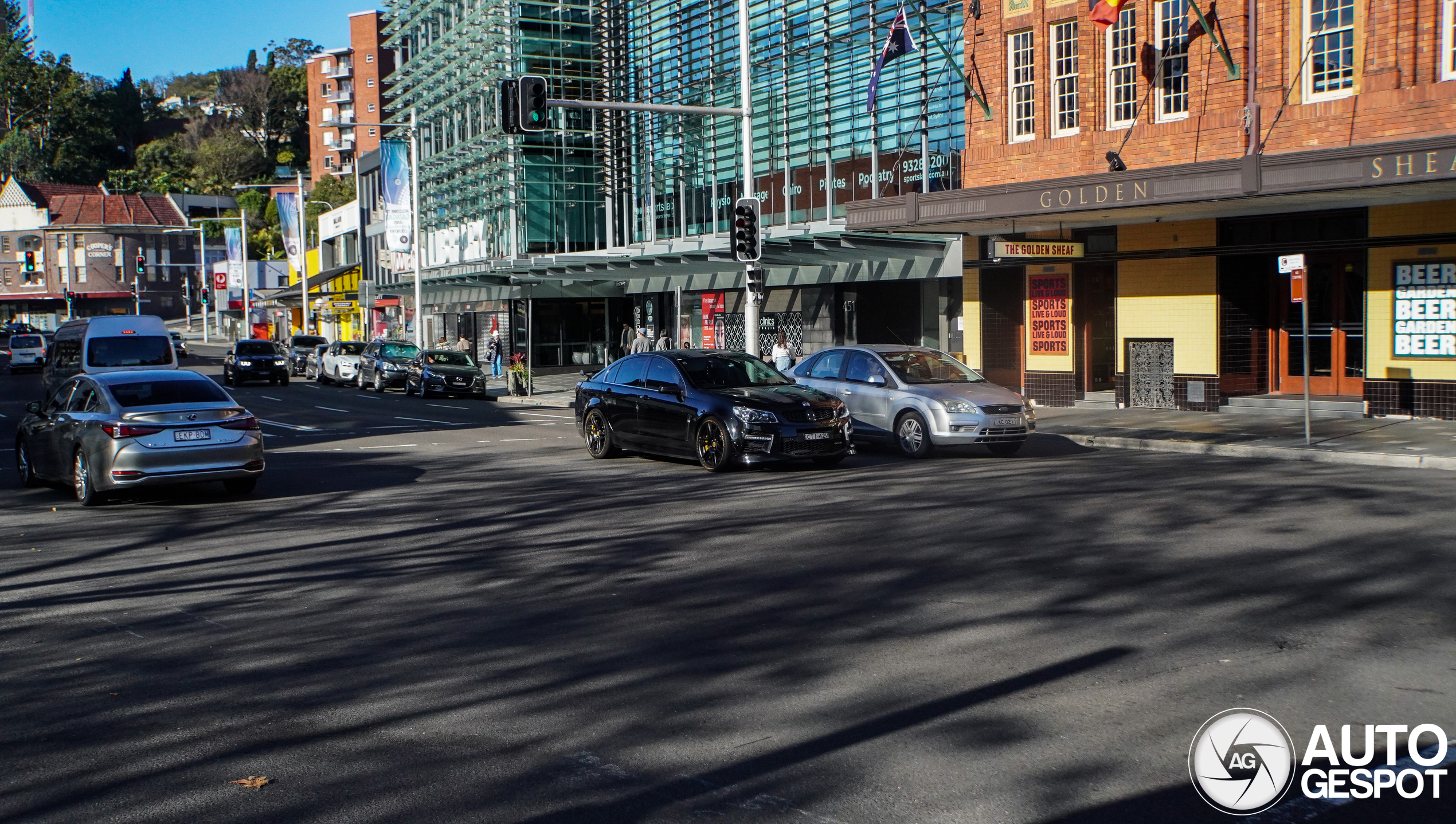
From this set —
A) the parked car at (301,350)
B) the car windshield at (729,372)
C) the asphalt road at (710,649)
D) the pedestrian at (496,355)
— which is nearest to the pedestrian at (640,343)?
the pedestrian at (496,355)

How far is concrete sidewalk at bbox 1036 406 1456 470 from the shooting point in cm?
1661

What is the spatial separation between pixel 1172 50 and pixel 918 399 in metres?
9.95

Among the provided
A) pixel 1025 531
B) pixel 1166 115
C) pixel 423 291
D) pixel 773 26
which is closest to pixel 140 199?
pixel 423 291

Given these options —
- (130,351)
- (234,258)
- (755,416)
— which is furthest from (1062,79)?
(234,258)

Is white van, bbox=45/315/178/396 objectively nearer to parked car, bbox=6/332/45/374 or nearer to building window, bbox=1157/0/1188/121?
building window, bbox=1157/0/1188/121

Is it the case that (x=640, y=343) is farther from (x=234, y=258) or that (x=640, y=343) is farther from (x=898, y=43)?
(x=234, y=258)

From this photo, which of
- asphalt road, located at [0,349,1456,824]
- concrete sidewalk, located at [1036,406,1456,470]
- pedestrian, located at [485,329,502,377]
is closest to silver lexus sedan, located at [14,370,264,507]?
asphalt road, located at [0,349,1456,824]

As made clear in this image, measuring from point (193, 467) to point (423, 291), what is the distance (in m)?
42.5

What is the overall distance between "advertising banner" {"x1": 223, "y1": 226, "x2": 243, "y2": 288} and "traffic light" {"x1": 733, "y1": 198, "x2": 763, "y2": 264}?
6485 cm

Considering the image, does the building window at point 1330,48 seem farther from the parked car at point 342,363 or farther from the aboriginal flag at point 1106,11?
the parked car at point 342,363

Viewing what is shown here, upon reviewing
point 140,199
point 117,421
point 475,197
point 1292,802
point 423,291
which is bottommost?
point 1292,802

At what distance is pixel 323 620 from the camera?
8.16 meters

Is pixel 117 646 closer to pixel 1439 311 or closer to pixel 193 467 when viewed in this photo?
pixel 193 467

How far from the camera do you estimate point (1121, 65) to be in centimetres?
2405
